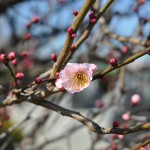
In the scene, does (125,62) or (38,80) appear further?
(38,80)

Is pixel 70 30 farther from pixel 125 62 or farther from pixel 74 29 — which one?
pixel 125 62

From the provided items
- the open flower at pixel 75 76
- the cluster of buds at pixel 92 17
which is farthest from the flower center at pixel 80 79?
the cluster of buds at pixel 92 17

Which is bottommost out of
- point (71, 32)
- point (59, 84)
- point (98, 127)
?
point (98, 127)

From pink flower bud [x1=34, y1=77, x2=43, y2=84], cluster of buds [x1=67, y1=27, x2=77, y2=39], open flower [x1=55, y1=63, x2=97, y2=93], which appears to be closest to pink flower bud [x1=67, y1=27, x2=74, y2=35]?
cluster of buds [x1=67, y1=27, x2=77, y2=39]

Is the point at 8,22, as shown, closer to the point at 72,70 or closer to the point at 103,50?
the point at 103,50

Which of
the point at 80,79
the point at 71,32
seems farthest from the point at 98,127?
the point at 71,32

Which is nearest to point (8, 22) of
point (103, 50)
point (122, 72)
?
point (103, 50)

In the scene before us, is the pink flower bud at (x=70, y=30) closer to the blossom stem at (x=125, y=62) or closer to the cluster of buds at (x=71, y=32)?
the cluster of buds at (x=71, y=32)

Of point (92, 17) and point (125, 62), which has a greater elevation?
point (92, 17)
